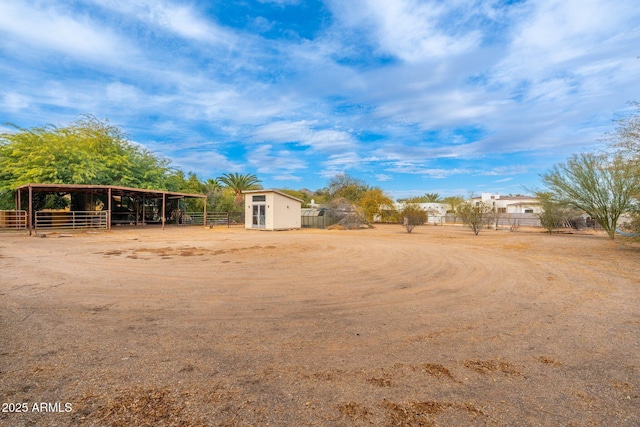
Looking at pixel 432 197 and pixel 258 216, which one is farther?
pixel 432 197

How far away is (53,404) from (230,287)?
13.1 ft

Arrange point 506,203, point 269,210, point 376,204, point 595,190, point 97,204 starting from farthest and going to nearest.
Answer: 1. point 506,203
2. point 376,204
3. point 97,204
4. point 269,210
5. point 595,190

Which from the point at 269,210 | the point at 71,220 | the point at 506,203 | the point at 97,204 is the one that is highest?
the point at 506,203

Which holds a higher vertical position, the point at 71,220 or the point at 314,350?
the point at 71,220

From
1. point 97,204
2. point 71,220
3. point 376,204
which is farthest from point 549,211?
point 97,204

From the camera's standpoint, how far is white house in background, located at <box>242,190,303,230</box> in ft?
84.2

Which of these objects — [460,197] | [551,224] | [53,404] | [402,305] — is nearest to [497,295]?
[402,305]

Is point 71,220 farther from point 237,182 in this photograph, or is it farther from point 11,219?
point 237,182

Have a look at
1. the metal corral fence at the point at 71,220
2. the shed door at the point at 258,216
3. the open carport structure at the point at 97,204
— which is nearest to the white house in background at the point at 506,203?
the shed door at the point at 258,216

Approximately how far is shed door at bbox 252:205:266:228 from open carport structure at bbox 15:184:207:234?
483 cm

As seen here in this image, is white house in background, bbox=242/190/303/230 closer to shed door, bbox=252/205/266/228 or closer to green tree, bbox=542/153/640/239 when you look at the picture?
shed door, bbox=252/205/266/228

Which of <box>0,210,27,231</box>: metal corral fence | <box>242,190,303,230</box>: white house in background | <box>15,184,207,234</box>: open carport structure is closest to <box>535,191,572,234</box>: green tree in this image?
<box>242,190,303,230</box>: white house in background

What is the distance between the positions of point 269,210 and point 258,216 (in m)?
1.45

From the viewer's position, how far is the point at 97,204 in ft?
91.2
